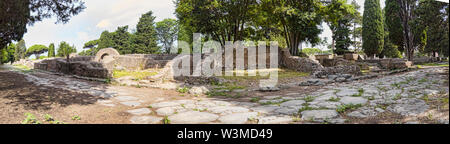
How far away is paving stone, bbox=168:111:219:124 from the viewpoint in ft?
11.2

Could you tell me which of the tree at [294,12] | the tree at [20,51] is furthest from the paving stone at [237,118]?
the tree at [20,51]

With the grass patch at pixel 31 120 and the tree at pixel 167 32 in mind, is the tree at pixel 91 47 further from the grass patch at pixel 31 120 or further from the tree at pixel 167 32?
the grass patch at pixel 31 120

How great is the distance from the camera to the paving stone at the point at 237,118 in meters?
3.29

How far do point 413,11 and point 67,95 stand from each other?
20921mm

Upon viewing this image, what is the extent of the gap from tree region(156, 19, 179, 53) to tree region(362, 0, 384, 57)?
28480 mm

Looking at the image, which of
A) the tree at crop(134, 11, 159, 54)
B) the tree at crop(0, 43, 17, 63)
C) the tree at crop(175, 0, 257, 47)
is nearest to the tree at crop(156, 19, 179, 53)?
the tree at crop(134, 11, 159, 54)

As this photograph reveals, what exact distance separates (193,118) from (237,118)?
0.68m

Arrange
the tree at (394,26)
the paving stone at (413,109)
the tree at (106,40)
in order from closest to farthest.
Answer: the paving stone at (413,109) < the tree at (394,26) < the tree at (106,40)

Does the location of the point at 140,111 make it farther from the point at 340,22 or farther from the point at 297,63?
the point at 340,22

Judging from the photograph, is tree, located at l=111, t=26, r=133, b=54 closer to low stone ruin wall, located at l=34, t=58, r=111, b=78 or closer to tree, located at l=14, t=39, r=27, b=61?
low stone ruin wall, located at l=34, t=58, r=111, b=78

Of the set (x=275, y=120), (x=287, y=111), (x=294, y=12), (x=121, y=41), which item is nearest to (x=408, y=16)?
(x=294, y=12)

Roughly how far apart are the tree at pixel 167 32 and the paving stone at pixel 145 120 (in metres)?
38.5

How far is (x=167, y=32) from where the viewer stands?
41.2 metres
